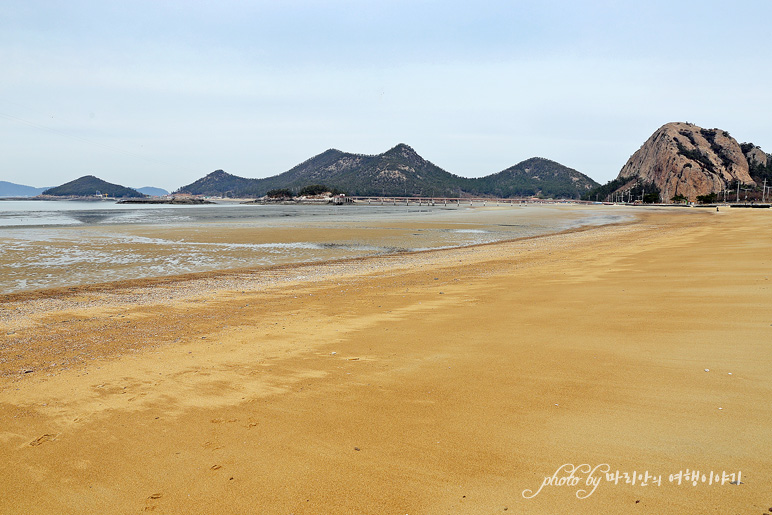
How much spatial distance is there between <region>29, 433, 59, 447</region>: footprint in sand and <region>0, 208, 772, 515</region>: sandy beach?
6 cm

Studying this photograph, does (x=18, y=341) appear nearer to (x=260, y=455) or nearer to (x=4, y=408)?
(x=4, y=408)

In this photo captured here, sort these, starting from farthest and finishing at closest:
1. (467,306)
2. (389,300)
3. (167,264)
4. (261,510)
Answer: (167,264) < (389,300) < (467,306) < (261,510)

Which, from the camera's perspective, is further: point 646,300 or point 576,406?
point 646,300

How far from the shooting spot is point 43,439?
4113 millimetres

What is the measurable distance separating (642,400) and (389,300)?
6971mm

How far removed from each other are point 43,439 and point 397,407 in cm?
335

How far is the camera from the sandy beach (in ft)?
10.3

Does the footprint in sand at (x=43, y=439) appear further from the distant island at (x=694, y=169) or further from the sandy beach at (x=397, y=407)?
the distant island at (x=694, y=169)

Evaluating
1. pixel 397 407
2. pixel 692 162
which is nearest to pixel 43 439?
pixel 397 407

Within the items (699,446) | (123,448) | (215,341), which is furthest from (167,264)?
(699,446)

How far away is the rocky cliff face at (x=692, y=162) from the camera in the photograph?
527 feet

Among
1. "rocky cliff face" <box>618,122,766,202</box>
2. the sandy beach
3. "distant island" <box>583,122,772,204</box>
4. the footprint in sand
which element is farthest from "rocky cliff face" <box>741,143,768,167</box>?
the footprint in sand

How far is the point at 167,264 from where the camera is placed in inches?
792

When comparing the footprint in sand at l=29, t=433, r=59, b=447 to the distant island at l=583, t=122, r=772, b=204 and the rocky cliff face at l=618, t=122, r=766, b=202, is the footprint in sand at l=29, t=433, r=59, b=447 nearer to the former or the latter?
the distant island at l=583, t=122, r=772, b=204
